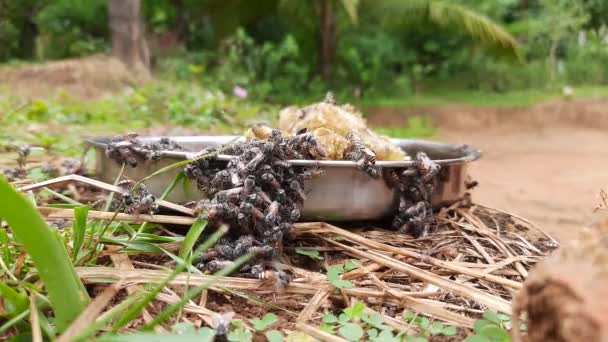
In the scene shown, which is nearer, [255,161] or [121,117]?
[255,161]

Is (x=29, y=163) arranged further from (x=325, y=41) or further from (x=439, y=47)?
(x=439, y=47)

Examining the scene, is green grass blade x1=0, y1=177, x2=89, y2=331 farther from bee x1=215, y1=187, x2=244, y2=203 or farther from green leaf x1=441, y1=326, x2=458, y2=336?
green leaf x1=441, y1=326, x2=458, y2=336

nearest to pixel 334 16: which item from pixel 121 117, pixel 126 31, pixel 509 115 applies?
pixel 509 115

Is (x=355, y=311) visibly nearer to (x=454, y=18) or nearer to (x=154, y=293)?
(x=154, y=293)

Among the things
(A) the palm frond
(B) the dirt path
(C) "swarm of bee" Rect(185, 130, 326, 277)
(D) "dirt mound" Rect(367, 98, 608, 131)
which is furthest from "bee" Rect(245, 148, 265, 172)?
(A) the palm frond

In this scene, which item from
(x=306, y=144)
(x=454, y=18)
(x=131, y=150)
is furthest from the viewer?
(x=454, y=18)

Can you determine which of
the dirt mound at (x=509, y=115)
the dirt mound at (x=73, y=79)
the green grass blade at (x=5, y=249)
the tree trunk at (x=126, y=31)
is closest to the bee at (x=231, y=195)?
the green grass blade at (x=5, y=249)
